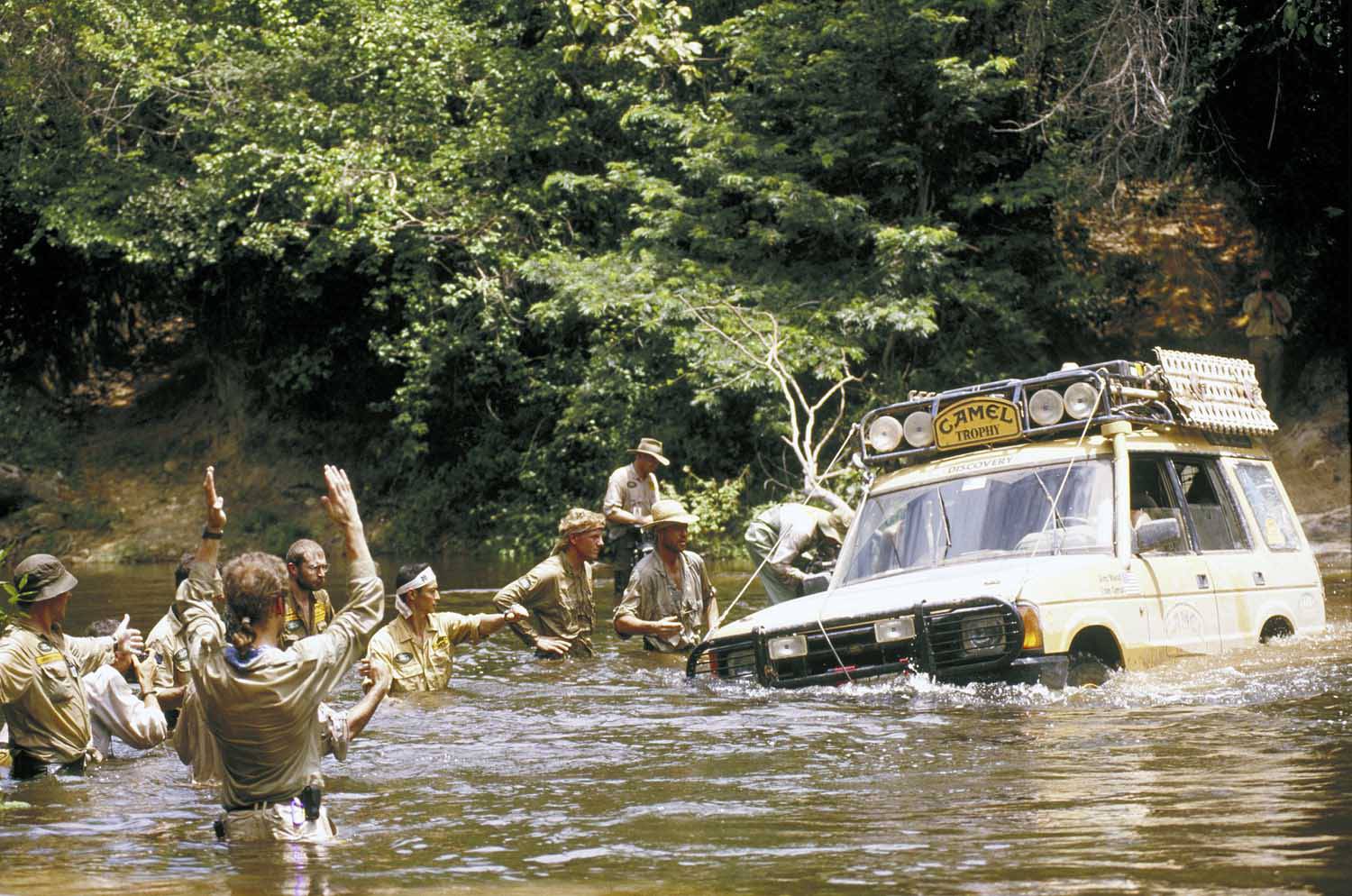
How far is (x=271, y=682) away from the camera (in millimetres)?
6148

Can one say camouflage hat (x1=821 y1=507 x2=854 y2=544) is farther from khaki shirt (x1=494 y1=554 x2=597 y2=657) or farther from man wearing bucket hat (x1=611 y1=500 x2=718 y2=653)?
khaki shirt (x1=494 y1=554 x2=597 y2=657)

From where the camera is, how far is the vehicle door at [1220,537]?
10.8 m

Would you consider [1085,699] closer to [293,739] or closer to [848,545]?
[848,545]

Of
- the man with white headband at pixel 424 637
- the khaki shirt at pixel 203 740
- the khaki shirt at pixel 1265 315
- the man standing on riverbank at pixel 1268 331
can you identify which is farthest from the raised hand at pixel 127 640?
the khaki shirt at pixel 1265 315

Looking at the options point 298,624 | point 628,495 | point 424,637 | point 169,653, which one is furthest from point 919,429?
point 628,495

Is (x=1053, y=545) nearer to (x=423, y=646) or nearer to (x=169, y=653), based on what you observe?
(x=423, y=646)

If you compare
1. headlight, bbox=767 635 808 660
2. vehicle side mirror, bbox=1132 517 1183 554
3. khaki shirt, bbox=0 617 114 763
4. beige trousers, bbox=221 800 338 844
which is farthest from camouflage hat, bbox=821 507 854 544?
beige trousers, bbox=221 800 338 844

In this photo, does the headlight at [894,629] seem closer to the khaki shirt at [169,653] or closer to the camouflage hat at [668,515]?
the camouflage hat at [668,515]

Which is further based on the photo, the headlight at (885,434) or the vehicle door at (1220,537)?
the headlight at (885,434)

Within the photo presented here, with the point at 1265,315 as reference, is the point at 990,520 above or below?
below

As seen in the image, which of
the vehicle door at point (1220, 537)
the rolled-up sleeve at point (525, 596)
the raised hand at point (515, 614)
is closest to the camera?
the raised hand at point (515, 614)

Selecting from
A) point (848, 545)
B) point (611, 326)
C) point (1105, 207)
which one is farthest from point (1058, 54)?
point (848, 545)

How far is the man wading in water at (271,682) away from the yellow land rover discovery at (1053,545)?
4.02 metres

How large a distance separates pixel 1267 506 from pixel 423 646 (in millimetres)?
5960
